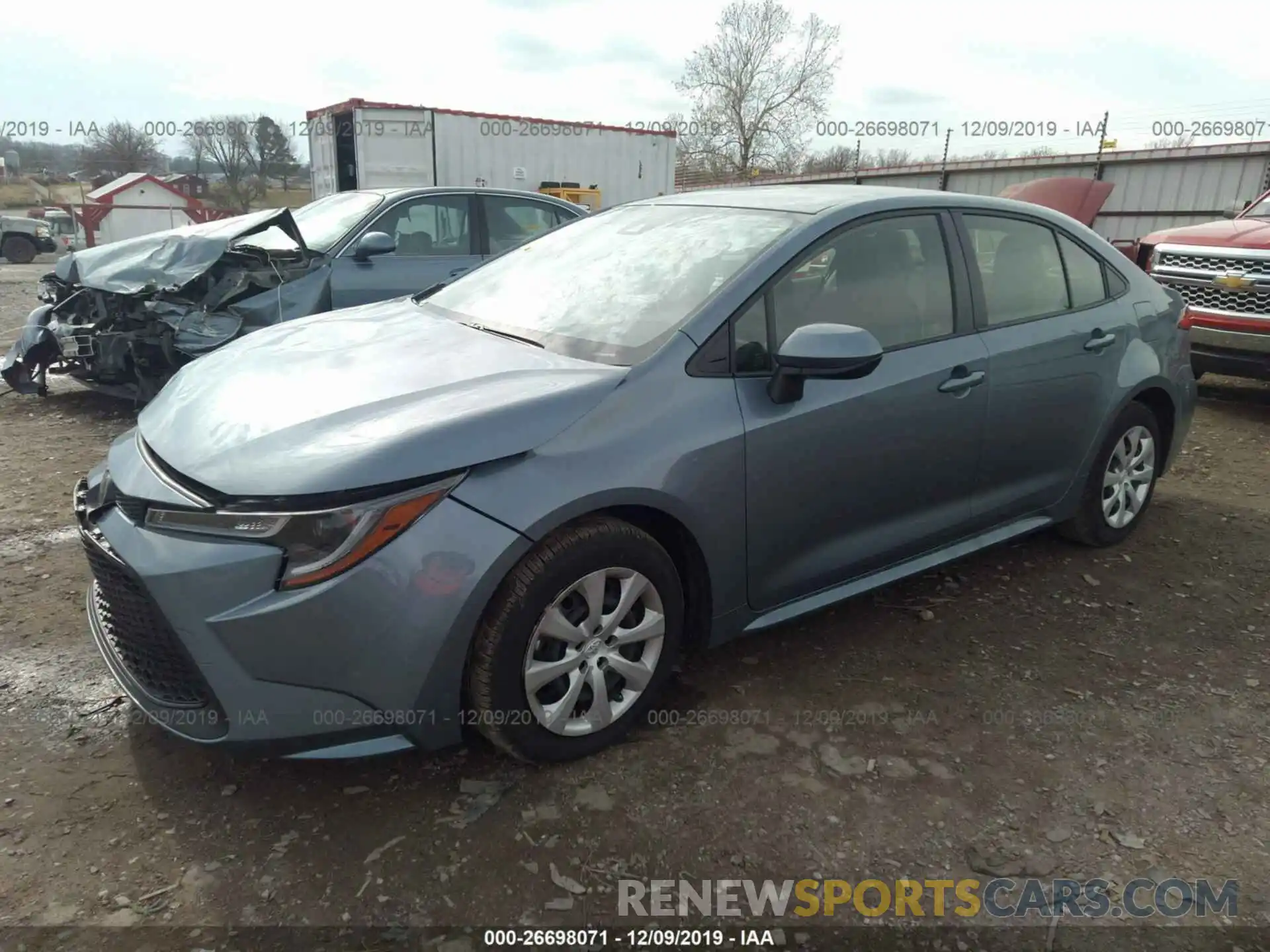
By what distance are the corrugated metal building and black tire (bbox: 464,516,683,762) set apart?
38.0ft

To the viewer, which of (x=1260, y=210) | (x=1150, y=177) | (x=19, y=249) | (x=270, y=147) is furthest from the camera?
(x=270, y=147)

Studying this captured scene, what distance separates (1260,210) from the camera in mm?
7359

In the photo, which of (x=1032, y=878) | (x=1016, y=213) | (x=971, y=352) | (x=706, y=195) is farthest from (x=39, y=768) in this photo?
(x=1016, y=213)

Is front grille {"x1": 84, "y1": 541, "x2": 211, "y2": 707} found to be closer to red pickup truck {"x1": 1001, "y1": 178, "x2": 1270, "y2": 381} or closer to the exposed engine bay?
the exposed engine bay

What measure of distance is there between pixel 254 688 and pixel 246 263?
4.52m

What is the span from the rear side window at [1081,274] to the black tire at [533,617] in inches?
91.6

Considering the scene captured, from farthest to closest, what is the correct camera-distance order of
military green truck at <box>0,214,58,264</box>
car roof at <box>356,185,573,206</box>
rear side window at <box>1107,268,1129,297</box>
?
military green truck at <box>0,214,58,264</box> < car roof at <box>356,185,573,206</box> < rear side window at <box>1107,268,1129,297</box>

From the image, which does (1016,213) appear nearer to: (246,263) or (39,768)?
(39,768)

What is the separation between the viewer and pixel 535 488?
215cm

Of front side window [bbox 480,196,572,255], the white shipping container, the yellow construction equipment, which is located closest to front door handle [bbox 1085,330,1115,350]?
front side window [bbox 480,196,572,255]

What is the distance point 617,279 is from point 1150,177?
13.1m

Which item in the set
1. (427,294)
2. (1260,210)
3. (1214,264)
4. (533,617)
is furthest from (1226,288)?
(533,617)

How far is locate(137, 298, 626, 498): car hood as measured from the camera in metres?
2.03

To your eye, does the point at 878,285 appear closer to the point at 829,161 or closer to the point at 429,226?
the point at 429,226
